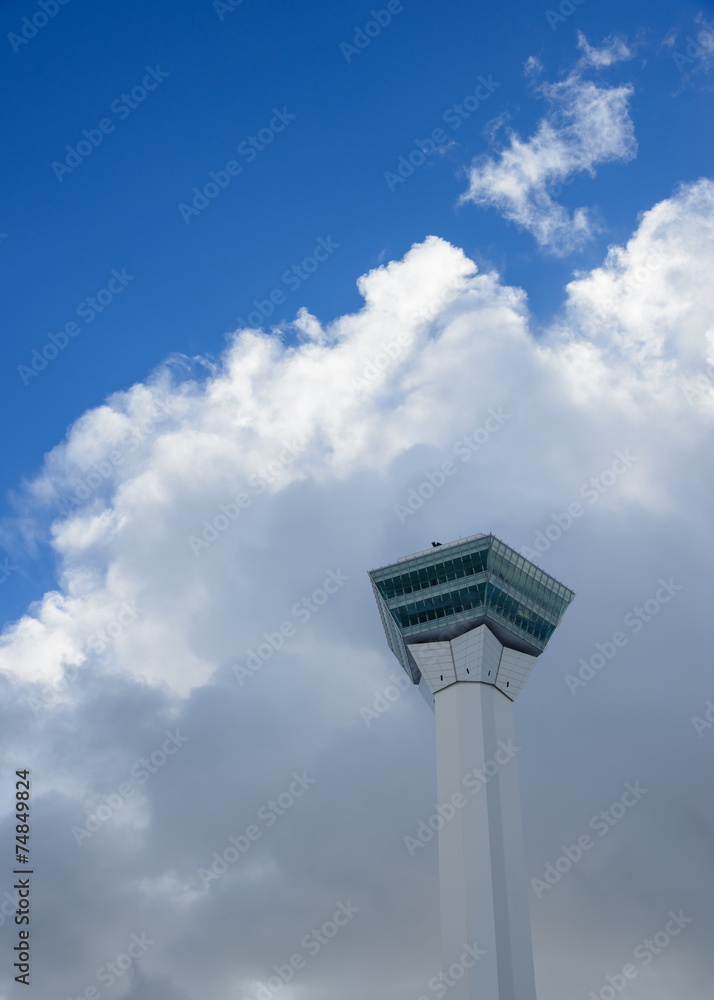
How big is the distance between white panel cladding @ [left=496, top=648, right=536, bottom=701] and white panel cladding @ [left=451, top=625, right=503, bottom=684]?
1008 mm

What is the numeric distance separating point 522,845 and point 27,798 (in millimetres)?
44369

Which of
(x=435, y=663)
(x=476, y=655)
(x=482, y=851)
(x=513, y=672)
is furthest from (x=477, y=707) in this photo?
(x=482, y=851)

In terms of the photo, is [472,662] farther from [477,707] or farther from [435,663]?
[477,707]

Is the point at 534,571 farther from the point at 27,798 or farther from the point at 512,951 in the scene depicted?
the point at 27,798

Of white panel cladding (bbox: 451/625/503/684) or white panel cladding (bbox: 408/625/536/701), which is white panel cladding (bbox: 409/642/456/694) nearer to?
white panel cladding (bbox: 408/625/536/701)

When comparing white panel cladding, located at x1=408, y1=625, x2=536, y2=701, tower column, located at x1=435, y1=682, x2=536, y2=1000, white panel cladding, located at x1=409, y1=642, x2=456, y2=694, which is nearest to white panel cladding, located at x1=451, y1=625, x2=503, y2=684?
white panel cladding, located at x1=408, y1=625, x2=536, y2=701

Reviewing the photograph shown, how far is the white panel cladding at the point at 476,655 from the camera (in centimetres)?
8425

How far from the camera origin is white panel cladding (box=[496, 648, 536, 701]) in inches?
3391

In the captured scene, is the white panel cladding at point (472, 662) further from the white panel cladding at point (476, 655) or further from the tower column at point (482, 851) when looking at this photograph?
the tower column at point (482, 851)

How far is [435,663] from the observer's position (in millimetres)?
86375

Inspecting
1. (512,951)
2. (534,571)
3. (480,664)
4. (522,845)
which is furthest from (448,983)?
(534,571)

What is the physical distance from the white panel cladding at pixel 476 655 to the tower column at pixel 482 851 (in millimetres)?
1139

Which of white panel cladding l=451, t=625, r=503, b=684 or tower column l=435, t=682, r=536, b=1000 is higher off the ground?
white panel cladding l=451, t=625, r=503, b=684

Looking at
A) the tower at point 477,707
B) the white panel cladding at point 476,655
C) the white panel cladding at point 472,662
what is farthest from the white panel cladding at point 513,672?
the white panel cladding at point 476,655
